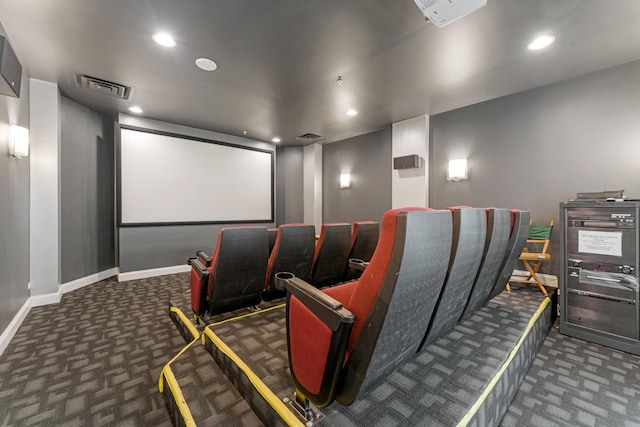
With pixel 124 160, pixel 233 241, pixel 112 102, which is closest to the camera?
pixel 233 241

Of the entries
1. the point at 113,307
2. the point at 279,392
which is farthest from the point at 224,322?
the point at 113,307

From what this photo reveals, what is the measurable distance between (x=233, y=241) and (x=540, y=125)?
13.5 ft

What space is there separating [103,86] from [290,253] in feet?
11.0

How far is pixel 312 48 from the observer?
2.55m

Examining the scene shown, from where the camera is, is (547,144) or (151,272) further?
(151,272)

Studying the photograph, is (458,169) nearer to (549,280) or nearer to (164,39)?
(549,280)

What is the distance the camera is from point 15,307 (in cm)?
261

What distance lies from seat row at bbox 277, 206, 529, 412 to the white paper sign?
1984 mm

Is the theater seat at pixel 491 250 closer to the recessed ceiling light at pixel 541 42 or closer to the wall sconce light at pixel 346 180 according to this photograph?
the recessed ceiling light at pixel 541 42

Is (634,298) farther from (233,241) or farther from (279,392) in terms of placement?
(233,241)

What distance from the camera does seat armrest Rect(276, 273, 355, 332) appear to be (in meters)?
0.97

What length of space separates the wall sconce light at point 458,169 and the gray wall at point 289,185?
3.62 m

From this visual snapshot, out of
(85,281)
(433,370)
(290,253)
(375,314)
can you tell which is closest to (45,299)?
(85,281)

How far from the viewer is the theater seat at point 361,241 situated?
2857 millimetres
